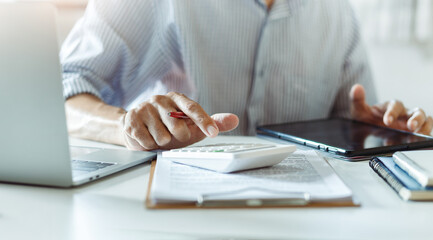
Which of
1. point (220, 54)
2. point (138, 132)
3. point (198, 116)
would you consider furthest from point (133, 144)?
point (220, 54)

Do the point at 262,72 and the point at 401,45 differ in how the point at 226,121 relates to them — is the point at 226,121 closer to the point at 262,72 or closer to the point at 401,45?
the point at 262,72

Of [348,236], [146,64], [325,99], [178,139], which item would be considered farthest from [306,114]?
[348,236]

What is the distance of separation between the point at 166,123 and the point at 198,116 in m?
0.06

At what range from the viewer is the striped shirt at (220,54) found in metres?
1.11

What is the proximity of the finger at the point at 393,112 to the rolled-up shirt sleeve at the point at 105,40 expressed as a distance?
603 millimetres

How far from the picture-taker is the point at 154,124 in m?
0.72

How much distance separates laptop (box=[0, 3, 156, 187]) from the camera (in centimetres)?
50

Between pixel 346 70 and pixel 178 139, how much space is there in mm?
865

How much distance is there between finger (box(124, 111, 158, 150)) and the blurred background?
2.23 m

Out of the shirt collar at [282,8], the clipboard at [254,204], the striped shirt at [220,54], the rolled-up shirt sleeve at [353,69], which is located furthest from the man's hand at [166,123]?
the rolled-up shirt sleeve at [353,69]

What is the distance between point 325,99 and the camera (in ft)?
4.54

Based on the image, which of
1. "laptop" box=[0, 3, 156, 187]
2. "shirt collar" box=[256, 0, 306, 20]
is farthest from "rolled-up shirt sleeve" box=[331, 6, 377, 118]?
"laptop" box=[0, 3, 156, 187]

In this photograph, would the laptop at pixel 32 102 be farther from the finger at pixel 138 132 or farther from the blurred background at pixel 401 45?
the blurred background at pixel 401 45

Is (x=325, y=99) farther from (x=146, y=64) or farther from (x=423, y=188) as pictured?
(x=423, y=188)
